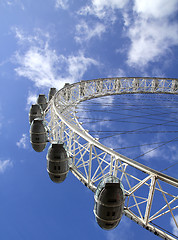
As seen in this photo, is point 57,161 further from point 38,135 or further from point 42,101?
point 42,101

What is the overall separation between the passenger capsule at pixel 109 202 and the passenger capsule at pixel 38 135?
8.31 metres

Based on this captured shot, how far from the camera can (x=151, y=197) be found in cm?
954

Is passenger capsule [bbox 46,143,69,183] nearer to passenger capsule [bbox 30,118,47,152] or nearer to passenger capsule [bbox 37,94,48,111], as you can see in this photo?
passenger capsule [bbox 30,118,47,152]

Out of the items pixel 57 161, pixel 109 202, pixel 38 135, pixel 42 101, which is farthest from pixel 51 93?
pixel 109 202

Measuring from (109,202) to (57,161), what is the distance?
174 inches

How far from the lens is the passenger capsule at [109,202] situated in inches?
362

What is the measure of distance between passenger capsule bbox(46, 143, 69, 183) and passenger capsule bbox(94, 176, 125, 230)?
3484 millimetres

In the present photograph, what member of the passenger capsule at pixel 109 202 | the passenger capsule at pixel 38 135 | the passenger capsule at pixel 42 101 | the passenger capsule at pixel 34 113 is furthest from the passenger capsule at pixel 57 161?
the passenger capsule at pixel 42 101

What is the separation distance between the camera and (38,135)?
1609cm

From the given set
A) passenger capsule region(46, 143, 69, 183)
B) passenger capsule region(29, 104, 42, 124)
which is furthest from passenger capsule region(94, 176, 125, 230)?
passenger capsule region(29, 104, 42, 124)

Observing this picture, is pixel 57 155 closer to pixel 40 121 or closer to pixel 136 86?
pixel 40 121

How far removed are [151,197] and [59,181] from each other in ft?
19.9

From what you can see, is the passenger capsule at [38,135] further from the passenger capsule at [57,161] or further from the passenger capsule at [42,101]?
the passenger capsule at [42,101]

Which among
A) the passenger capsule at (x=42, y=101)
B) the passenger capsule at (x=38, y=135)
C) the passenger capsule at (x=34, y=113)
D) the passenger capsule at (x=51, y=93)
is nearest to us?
the passenger capsule at (x=38, y=135)
